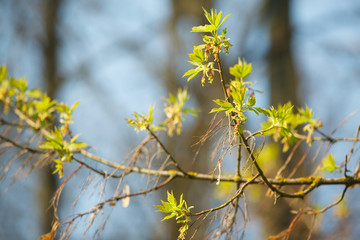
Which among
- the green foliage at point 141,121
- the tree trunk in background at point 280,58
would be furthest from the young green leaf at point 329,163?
the tree trunk in background at point 280,58

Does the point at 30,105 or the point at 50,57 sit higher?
the point at 50,57

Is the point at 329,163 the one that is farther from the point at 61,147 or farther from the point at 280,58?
the point at 280,58

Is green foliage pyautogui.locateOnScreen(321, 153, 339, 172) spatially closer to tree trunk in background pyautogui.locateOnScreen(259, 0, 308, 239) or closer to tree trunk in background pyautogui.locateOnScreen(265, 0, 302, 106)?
tree trunk in background pyautogui.locateOnScreen(259, 0, 308, 239)

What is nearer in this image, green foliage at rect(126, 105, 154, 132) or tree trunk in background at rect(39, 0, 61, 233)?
green foliage at rect(126, 105, 154, 132)

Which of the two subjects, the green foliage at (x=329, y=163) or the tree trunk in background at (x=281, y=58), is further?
the tree trunk in background at (x=281, y=58)

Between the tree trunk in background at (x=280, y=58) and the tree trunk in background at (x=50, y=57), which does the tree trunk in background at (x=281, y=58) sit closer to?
the tree trunk in background at (x=280, y=58)

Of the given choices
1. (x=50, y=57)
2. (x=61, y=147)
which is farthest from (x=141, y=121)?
(x=50, y=57)

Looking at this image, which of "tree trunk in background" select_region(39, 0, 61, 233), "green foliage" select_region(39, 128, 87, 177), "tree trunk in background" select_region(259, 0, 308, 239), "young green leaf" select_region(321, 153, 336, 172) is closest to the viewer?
"green foliage" select_region(39, 128, 87, 177)

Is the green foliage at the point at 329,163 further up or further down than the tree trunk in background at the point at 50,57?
further down

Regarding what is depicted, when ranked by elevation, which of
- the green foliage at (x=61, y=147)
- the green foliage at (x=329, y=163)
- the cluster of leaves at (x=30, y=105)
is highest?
the green foliage at (x=329, y=163)

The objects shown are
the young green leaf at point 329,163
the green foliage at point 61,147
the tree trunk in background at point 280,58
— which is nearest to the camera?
the green foliage at point 61,147

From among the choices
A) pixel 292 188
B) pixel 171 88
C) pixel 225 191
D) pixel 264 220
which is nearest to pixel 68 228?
pixel 225 191

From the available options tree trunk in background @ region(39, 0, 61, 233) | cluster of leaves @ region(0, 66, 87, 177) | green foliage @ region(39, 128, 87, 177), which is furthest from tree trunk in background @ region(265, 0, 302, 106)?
tree trunk in background @ region(39, 0, 61, 233)

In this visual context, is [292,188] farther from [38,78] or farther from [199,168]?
[38,78]
